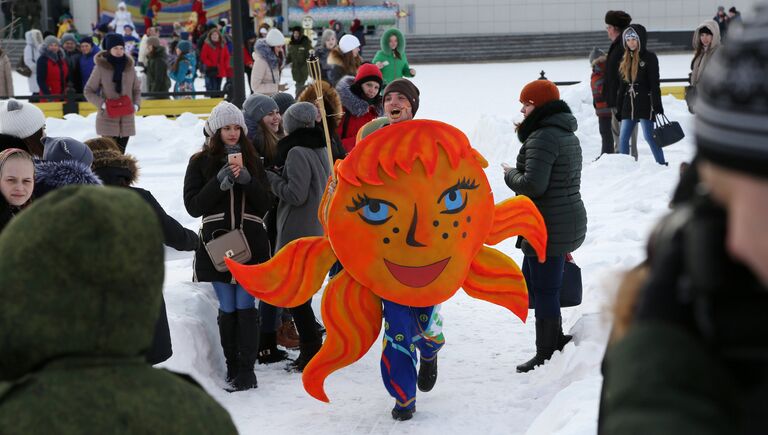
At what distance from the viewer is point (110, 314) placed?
1808 mm

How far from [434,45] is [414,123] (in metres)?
30.5

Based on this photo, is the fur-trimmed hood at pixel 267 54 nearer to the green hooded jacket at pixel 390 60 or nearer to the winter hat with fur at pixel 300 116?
the green hooded jacket at pixel 390 60

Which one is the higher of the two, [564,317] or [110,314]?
[110,314]

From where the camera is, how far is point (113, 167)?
18.3ft

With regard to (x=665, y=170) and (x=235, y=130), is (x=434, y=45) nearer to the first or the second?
(x=665, y=170)

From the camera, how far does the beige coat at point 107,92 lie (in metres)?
13.1

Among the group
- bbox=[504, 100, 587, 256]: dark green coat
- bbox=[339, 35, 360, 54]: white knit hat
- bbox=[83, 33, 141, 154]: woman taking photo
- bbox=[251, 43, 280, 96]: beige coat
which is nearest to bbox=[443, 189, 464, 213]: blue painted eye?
bbox=[504, 100, 587, 256]: dark green coat

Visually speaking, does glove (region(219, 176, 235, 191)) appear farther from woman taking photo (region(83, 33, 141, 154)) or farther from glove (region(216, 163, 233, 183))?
woman taking photo (region(83, 33, 141, 154))

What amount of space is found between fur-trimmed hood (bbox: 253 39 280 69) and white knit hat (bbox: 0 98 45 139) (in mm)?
8143

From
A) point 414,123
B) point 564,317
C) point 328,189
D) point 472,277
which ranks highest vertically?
point 414,123

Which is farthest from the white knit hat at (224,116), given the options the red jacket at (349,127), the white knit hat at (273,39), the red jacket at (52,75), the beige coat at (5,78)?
the red jacket at (52,75)

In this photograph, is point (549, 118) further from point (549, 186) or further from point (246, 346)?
point (246, 346)

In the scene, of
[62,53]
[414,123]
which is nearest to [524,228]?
[414,123]

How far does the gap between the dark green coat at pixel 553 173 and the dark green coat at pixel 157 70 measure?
14.7 m
